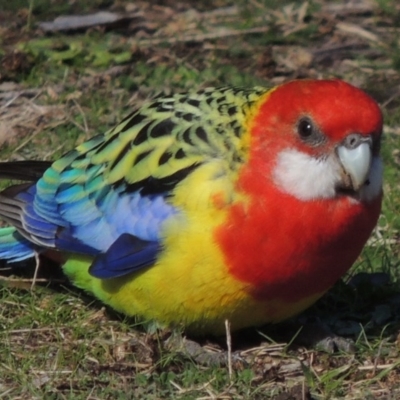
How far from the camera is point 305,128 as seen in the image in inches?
163

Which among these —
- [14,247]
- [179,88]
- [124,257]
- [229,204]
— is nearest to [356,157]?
[229,204]

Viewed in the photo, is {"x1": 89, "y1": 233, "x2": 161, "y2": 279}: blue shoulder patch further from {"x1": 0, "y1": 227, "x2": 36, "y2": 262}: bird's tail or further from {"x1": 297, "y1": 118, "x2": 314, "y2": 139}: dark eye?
{"x1": 297, "y1": 118, "x2": 314, "y2": 139}: dark eye

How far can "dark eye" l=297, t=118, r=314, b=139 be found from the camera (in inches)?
162

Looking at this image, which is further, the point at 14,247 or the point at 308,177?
the point at 14,247

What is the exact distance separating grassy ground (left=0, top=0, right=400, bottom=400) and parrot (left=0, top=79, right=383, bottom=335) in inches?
8.3

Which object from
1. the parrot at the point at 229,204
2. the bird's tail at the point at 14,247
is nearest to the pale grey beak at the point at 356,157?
the parrot at the point at 229,204

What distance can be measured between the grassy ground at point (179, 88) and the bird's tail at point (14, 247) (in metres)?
0.11

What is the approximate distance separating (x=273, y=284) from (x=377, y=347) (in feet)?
2.42

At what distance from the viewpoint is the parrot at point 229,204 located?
412cm

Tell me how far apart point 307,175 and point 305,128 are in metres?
0.18

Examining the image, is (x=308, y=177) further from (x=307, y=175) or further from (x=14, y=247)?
(x=14, y=247)

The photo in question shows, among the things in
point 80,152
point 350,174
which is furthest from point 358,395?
point 80,152

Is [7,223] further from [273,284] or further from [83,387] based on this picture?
[273,284]

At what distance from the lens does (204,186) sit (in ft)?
14.0
